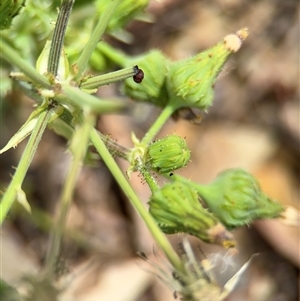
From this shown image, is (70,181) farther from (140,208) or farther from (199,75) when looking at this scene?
(199,75)

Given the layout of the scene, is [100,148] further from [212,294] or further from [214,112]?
[214,112]

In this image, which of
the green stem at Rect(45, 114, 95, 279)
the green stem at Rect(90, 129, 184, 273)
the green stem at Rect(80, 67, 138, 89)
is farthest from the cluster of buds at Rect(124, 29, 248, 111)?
the green stem at Rect(45, 114, 95, 279)

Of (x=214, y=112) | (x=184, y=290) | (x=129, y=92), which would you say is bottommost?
(x=184, y=290)

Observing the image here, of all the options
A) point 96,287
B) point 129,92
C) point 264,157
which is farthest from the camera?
point 264,157

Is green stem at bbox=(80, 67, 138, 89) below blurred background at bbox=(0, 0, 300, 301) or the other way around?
the other way around

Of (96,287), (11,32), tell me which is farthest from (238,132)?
(11,32)

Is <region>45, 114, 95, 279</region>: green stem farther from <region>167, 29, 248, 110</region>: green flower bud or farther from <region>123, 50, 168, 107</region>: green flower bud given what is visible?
<region>123, 50, 168, 107</region>: green flower bud
